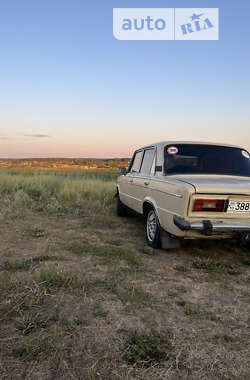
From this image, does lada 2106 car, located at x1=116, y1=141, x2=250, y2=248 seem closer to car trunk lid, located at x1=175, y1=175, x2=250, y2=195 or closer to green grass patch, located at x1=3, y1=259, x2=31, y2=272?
car trunk lid, located at x1=175, y1=175, x2=250, y2=195

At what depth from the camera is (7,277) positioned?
3064 mm

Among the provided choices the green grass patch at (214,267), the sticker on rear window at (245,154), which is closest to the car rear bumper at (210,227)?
the green grass patch at (214,267)

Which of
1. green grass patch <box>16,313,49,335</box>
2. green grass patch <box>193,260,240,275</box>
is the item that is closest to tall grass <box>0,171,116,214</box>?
green grass patch <box>193,260,240,275</box>

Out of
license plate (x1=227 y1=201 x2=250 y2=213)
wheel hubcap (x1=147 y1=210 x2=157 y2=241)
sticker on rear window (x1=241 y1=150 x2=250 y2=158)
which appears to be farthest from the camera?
sticker on rear window (x1=241 y1=150 x2=250 y2=158)

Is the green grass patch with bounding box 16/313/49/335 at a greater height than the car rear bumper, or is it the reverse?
the car rear bumper

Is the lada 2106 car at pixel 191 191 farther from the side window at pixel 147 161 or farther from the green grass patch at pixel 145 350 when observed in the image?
the green grass patch at pixel 145 350

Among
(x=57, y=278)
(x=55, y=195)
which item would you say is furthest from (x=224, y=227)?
(x=55, y=195)

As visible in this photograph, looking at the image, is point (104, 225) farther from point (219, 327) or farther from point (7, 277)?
point (219, 327)

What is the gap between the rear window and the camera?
417 cm

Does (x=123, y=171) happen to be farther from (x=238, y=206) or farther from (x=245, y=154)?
(x=238, y=206)

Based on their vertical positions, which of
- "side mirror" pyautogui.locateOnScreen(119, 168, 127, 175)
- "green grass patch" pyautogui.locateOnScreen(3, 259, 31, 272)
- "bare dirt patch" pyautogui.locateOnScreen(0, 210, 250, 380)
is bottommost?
"bare dirt patch" pyautogui.locateOnScreen(0, 210, 250, 380)

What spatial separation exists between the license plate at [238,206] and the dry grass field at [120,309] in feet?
2.83

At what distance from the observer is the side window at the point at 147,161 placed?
489cm

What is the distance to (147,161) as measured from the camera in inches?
203
